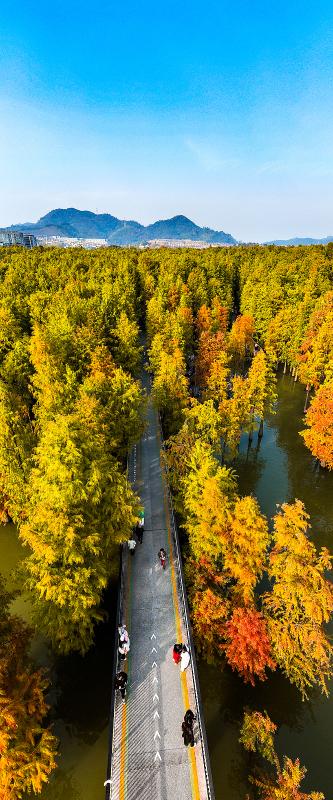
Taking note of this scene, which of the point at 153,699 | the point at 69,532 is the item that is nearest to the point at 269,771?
the point at 153,699

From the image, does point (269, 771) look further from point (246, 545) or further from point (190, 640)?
point (246, 545)

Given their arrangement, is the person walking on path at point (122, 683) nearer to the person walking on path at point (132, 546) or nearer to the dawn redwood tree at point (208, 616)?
the dawn redwood tree at point (208, 616)

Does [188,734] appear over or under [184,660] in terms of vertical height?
under

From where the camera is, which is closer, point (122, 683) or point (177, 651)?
point (122, 683)

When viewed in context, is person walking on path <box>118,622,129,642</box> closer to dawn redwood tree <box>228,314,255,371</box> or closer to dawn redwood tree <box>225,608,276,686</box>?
dawn redwood tree <box>225,608,276,686</box>

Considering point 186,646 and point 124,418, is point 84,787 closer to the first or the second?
point 186,646

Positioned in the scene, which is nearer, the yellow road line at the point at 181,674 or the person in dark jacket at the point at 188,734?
the yellow road line at the point at 181,674

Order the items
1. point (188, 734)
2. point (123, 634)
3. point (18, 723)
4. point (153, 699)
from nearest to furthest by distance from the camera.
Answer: point (18, 723) < point (188, 734) < point (153, 699) < point (123, 634)

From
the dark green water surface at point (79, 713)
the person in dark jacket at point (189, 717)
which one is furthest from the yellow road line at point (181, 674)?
the dark green water surface at point (79, 713)

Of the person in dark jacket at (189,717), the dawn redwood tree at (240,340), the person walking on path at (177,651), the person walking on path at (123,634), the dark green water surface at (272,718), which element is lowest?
the dark green water surface at (272,718)
